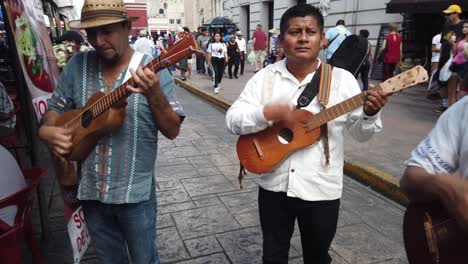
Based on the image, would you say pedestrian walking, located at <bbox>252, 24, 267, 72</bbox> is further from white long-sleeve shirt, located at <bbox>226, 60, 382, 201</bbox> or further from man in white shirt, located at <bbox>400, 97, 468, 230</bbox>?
man in white shirt, located at <bbox>400, 97, 468, 230</bbox>

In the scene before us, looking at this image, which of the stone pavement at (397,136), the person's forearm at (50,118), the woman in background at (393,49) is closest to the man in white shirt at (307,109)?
the person's forearm at (50,118)

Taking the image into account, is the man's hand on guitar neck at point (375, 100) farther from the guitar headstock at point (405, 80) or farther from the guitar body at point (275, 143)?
the guitar body at point (275, 143)

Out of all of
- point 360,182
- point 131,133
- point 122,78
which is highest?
point 122,78

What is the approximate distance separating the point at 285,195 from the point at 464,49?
Result: 16.9 feet

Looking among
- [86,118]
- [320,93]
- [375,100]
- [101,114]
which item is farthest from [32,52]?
[375,100]

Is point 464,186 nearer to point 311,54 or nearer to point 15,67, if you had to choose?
point 311,54

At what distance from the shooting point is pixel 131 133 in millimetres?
1912

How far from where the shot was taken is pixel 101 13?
1824mm

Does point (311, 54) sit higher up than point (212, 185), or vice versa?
point (311, 54)

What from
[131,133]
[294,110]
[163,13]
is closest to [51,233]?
[131,133]

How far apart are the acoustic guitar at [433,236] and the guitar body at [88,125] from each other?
4.51ft

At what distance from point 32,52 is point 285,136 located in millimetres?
1920

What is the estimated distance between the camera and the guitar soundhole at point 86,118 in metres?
1.89

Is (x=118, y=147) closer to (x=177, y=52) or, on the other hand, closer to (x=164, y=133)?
(x=164, y=133)
